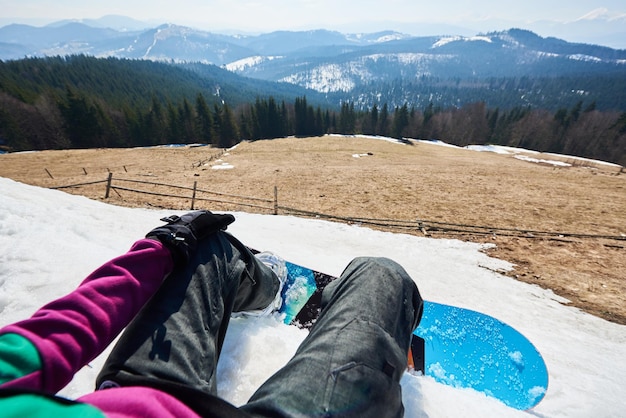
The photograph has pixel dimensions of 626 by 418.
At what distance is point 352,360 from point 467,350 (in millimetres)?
3304

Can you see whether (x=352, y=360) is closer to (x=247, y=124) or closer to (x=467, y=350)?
(x=467, y=350)

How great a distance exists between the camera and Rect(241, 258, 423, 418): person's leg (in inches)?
60.2

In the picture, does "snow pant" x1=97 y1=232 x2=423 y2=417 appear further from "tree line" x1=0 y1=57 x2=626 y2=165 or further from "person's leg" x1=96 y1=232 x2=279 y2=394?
"tree line" x1=0 y1=57 x2=626 y2=165

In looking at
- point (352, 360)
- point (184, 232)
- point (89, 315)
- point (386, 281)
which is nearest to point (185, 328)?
point (89, 315)

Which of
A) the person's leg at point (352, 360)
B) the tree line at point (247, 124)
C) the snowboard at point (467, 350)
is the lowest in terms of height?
the tree line at point (247, 124)

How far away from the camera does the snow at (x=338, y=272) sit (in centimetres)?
256

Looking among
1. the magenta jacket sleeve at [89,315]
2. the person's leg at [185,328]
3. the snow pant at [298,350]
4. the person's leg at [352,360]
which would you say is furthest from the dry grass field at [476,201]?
the magenta jacket sleeve at [89,315]

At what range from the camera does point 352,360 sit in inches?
68.2

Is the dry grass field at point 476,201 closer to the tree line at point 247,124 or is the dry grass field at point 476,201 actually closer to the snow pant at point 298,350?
the snow pant at point 298,350

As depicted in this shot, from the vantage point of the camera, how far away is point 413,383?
2648mm

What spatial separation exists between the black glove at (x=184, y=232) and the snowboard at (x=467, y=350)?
6.79 feet

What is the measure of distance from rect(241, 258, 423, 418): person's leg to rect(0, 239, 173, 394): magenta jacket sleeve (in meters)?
0.95

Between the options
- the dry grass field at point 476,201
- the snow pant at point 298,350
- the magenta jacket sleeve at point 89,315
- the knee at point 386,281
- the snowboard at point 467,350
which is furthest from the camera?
the dry grass field at point 476,201

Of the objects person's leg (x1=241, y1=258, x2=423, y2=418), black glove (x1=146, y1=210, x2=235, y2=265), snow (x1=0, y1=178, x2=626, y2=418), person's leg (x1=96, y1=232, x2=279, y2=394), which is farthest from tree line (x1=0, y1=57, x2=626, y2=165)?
person's leg (x1=241, y1=258, x2=423, y2=418)
